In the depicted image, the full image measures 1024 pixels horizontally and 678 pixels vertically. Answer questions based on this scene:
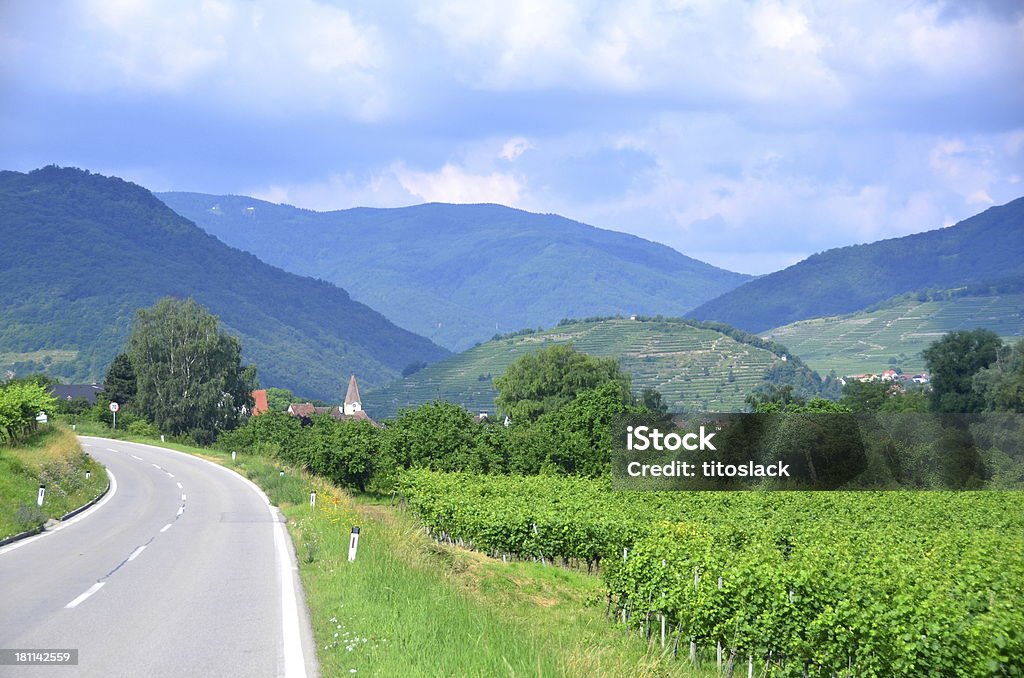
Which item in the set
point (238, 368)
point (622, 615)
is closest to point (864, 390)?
point (238, 368)

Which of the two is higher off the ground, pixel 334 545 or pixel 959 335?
pixel 959 335

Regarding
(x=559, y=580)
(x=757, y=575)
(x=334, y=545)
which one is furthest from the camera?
(x=559, y=580)

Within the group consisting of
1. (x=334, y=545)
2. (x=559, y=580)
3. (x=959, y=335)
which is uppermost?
(x=959, y=335)

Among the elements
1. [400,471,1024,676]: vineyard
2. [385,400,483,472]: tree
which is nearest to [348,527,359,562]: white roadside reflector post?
[400,471,1024,676]: vineyard

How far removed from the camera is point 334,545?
20.6 m

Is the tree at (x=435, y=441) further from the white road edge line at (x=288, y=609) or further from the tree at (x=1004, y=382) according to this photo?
the tree at (x=1004, y=382)

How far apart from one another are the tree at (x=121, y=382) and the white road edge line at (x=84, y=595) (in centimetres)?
9000

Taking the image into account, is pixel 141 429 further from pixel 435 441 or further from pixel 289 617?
pixel 289 617

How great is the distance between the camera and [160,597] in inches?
608

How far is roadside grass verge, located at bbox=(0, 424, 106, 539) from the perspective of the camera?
2584cm

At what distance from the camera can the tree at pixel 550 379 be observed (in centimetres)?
9638

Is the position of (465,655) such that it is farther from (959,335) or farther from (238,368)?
(959,335)

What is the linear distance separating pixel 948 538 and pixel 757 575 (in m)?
10.4

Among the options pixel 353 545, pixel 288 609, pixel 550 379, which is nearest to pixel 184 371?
pixel 550 379
